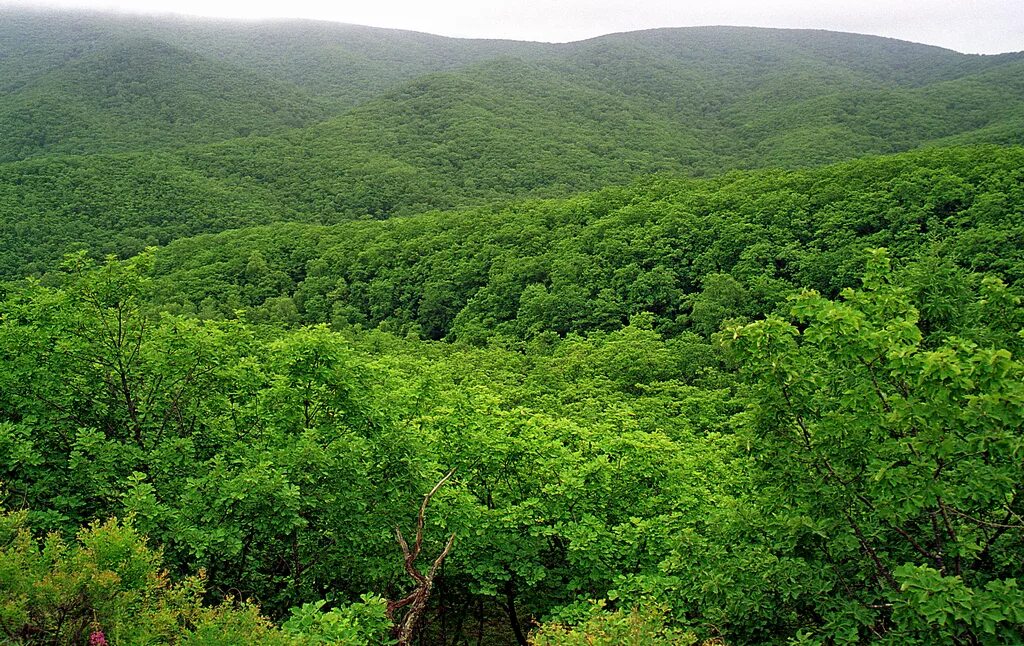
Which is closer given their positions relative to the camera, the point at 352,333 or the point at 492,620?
the point at 492,620

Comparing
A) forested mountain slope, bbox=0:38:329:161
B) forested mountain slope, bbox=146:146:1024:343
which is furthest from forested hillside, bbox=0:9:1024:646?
forested mountain slope, bbox=0:38:329:161

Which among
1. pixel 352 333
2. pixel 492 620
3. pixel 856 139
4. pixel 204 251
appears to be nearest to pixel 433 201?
pixel 204 251

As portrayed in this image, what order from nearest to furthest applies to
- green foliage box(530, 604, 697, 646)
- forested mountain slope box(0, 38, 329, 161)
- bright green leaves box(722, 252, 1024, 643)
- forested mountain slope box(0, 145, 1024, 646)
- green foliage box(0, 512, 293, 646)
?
green foliage box(0, 512, 293, 646) < green foliage box(530, 604, 697, 646) < forested mountain slope box(0, 145, 1024, 646) < bright green leaves box(722, 252, 1024, 643) < forested mountain slope box(0, 38, 329, 161)

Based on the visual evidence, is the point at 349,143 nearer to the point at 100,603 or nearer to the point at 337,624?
the point at 337,624

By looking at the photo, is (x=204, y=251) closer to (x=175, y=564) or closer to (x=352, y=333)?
(x=352, y=333)

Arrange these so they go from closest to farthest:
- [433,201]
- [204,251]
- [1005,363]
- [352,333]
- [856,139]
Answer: [1005,363] → [352,333] → [204,251] → [433,201] → [856,139]

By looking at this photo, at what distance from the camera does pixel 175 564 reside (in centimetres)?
1180

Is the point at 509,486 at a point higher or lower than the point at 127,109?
higher

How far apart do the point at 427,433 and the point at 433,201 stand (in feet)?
383

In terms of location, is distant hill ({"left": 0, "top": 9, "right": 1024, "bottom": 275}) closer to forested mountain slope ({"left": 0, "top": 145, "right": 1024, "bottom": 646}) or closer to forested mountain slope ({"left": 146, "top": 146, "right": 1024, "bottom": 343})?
forested mountain slope ({"left": 146, "top": 146, "right": 1024, "bottom": 343})

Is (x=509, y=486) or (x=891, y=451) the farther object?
(x=509, y=486)

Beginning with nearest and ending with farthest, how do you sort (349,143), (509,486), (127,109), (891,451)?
(891,451), (509,486), (349,143), (127,109)

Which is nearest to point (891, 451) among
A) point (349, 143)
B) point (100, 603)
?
point (100, 603)

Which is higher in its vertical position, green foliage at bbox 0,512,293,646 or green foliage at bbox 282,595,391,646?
green foliage at bbox 0,512,293,646
